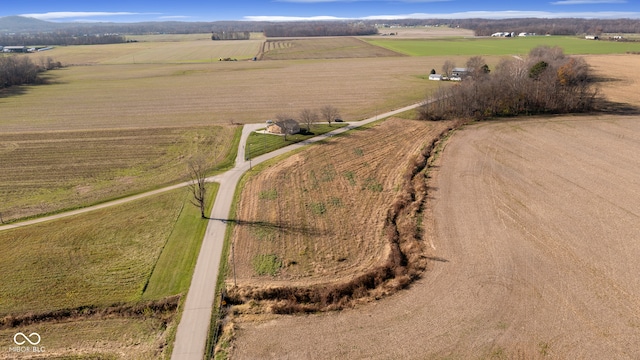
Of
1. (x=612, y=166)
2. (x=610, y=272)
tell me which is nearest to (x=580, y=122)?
(x=612, y=166)

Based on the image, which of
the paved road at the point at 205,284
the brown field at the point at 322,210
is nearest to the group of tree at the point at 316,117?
the brown field at the point at 322,210

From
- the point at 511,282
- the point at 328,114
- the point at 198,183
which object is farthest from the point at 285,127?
the point at 511,282

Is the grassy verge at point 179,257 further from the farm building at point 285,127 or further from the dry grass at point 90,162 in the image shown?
the farm building at point 285,127

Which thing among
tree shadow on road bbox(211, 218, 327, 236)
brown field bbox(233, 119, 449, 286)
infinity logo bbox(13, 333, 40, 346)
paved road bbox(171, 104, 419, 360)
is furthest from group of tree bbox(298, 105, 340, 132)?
infinity logo bbox(13, 333, 40, 346)

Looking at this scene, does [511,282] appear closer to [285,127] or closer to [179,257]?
[179,257]

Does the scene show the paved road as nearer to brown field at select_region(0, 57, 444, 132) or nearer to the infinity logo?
the infinity logo

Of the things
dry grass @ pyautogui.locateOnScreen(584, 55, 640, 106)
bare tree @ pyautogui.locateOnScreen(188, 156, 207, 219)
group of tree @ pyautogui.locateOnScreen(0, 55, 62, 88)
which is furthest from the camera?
group of tree @ pyautogui.locateOnScreen(0, 55, 62, 88)
